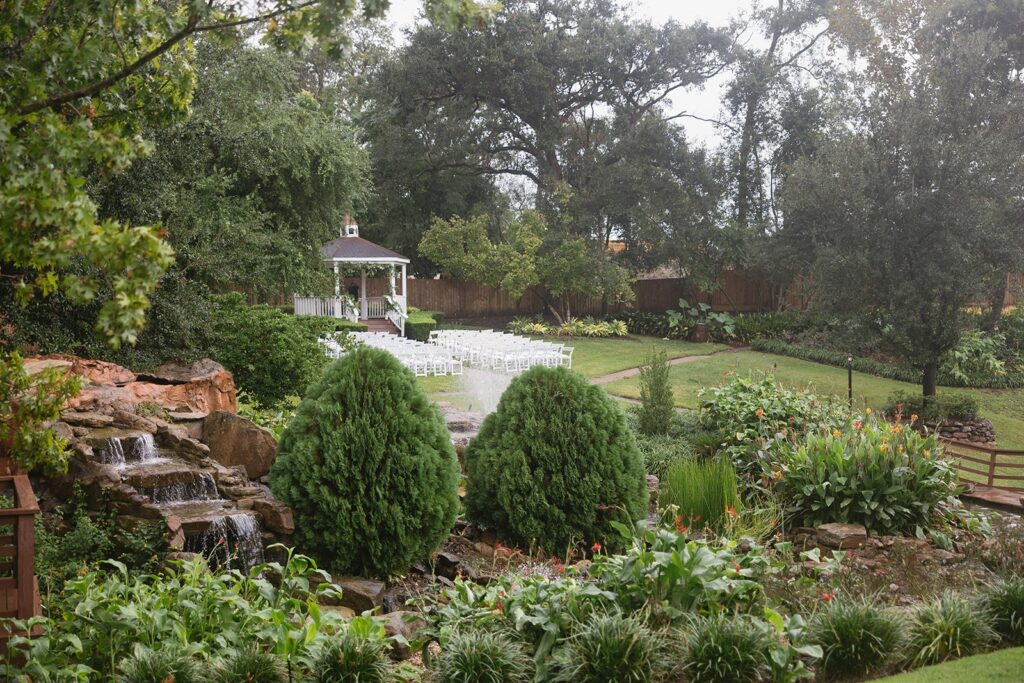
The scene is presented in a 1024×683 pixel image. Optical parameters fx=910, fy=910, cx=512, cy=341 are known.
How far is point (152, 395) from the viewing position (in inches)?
356

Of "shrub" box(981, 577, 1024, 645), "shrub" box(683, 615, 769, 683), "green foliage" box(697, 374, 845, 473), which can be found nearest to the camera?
"shrub" box(683, 615, 769, 683)

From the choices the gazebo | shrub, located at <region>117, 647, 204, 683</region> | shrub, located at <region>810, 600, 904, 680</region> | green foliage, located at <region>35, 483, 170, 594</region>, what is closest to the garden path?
the gazebo

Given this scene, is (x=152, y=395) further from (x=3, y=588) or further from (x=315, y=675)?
(x=315, y=675)

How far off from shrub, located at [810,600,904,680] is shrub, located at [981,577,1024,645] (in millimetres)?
776

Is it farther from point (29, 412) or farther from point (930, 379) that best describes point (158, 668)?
point (930, 379)

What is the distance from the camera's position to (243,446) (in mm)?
7629

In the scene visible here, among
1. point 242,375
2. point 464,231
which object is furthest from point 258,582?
point 464,231

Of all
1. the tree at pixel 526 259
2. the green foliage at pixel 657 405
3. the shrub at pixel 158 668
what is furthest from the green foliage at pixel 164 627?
the tree at pixel 526 259

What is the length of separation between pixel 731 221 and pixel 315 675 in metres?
26.7

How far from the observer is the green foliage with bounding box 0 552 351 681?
13.1 ft

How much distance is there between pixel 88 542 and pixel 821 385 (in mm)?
17700

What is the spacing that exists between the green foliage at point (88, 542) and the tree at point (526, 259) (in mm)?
21671

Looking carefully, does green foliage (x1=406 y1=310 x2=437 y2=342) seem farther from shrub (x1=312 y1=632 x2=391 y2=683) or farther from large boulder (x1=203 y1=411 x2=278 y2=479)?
shrub (x1=312 y1=632 x2=391 y2=683)

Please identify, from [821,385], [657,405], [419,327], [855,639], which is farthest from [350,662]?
[419,327]
